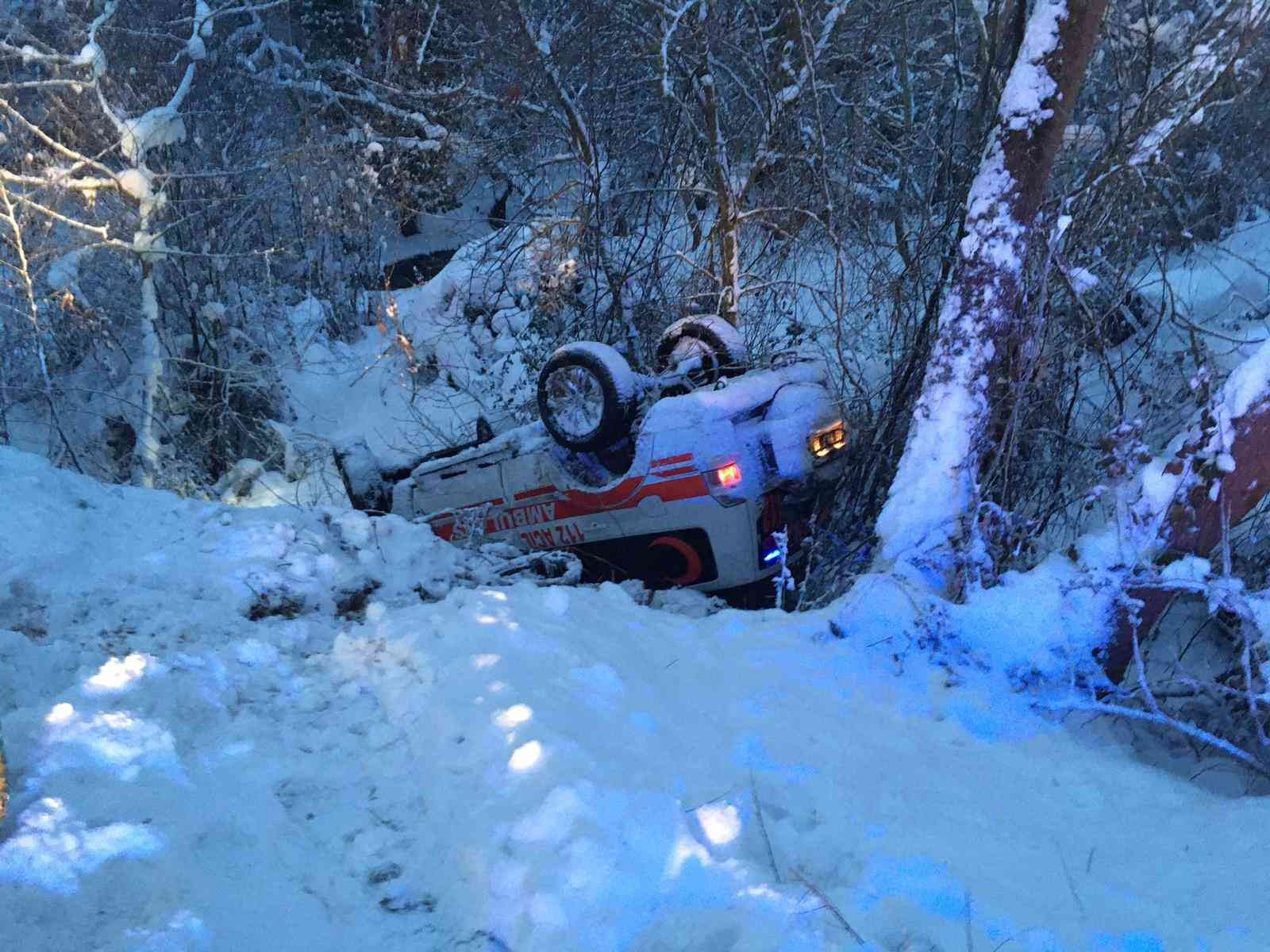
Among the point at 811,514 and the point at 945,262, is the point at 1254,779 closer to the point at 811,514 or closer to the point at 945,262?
the point at 811,514

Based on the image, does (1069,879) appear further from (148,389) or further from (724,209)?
(148,389)

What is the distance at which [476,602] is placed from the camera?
149 inches

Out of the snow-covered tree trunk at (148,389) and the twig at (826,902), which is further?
the snow-covered tree trunk at (148,389)

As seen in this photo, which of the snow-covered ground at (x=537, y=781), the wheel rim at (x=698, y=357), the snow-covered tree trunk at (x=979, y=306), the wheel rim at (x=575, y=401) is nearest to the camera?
the snow-covered ground at (x=537, y=781)

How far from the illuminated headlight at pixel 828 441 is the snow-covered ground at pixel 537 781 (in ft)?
4.27

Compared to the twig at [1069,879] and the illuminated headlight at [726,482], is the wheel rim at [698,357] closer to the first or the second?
the illuminated headlight at [726,482]

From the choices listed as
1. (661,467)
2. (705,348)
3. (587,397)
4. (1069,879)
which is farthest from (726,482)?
(1069,879)

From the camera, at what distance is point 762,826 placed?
7.21ft

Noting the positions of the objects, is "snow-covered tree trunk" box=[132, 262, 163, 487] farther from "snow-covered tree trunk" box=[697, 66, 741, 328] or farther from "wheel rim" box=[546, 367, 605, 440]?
"snow-covered tree trunk" box=[697, 66, 741, 328]

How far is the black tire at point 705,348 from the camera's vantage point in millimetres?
5797

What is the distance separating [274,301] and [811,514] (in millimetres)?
11521

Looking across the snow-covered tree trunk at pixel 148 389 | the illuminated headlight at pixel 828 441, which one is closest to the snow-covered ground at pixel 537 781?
the illuminated headlight at pixel 828 441

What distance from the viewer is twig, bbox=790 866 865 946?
1810 mm

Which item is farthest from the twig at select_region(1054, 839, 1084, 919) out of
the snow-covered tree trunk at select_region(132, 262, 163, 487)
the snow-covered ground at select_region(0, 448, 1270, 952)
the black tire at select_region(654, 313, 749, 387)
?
the snow-covered tree trunk at select_region(132, 262, 163, 487)
